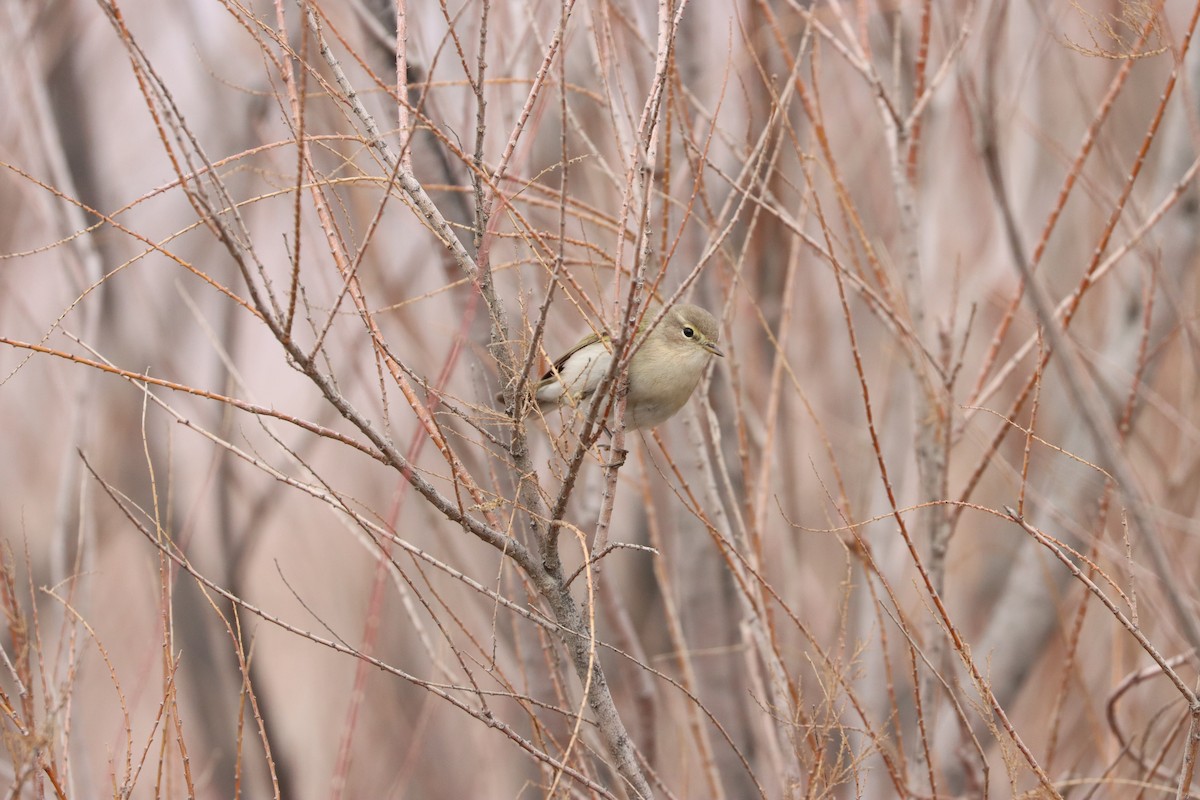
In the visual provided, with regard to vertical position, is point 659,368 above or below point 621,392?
above

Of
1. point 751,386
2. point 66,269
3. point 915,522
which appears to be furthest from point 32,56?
point 915,522

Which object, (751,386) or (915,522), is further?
(751,386)

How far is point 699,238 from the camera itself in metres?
3.70

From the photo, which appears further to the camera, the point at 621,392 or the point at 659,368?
the point at 659,368

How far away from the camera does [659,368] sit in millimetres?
2781

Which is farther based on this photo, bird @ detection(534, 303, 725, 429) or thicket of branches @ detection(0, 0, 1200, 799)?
bird @ detection(534, 303, 725, 429)

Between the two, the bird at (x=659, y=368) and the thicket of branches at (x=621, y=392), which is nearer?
the thicket of branches at (x=621, y=392)

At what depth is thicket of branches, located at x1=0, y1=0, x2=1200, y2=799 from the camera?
1.84m

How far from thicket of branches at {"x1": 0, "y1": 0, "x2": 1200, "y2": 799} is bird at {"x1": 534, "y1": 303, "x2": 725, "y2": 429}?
0.15 metres

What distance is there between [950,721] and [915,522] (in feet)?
2.17

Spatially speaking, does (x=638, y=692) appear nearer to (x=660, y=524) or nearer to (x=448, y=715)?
(x=660, y=524)

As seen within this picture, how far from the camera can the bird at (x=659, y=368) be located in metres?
2.77

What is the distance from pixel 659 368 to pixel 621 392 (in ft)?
2.98

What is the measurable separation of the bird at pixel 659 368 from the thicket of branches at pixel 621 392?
0.15m
